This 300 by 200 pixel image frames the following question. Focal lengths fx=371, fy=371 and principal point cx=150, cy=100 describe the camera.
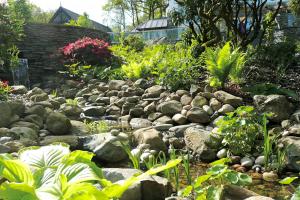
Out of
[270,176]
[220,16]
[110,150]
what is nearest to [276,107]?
[270,176]

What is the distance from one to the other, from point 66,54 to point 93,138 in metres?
8.66

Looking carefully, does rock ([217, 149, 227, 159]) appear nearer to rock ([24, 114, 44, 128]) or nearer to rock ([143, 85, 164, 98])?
rock ([24, 114, 44, 128])

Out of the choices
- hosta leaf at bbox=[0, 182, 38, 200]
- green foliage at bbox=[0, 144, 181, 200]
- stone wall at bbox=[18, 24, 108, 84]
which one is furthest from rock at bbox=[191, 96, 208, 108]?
stone wall at bbox=[18, 24, 108, 84]

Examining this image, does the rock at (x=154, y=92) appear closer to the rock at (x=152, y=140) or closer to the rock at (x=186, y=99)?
the rock at (x=186, y=99)

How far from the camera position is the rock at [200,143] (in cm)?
525

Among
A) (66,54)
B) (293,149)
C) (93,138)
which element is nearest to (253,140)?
(293,149)

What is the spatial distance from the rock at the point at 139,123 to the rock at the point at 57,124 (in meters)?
1.50

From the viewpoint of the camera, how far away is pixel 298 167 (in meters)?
4.56

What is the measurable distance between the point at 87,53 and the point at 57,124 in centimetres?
723

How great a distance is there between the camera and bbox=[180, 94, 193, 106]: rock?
7820 mm

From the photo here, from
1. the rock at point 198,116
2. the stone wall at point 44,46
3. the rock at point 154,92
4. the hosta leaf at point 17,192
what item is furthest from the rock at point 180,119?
the stone wall at point 44,46

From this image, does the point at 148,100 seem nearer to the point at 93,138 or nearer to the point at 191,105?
the point at 191,105

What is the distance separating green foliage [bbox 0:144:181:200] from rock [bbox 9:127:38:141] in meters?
4.45

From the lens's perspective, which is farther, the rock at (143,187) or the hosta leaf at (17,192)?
the rock at (143,187)
